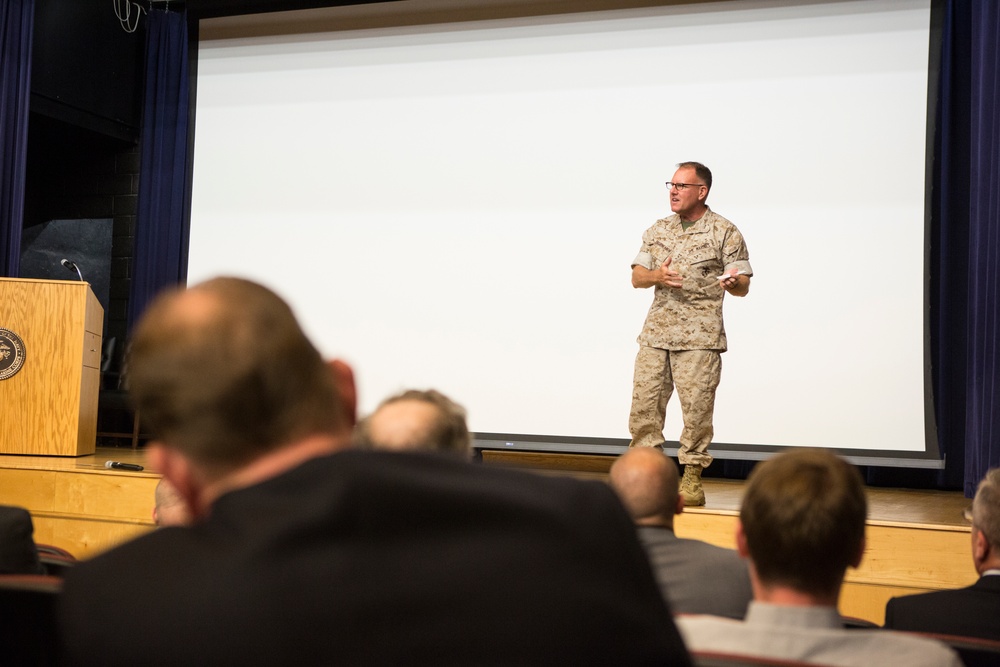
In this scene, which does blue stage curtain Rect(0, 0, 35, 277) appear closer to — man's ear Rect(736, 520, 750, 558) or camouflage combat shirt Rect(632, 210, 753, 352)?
camouflage combat shirt Rect(632, 210, 753, 352)

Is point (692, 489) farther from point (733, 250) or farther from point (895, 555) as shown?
point (733, 250)

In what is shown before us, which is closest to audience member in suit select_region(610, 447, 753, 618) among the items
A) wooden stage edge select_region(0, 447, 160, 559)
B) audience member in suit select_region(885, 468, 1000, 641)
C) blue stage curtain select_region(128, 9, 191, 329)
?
audience member in suit select_region(885, 468, 1000, 641)

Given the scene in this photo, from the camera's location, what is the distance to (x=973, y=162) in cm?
536

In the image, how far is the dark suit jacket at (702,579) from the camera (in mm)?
2004

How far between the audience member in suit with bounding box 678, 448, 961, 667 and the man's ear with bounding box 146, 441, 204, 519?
79 centimetres

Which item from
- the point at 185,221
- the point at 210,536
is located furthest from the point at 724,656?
the point at 185,221

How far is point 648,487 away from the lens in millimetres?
2219

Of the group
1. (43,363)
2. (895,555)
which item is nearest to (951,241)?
(895,555)

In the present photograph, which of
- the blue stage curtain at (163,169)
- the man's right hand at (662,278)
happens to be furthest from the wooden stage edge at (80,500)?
the blue stage curtain at (163,169)

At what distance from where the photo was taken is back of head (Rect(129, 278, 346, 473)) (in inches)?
28.8

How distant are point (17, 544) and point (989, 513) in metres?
1.98

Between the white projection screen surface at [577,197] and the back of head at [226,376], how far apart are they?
5192 mm

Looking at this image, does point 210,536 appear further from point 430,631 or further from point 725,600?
point 725,600

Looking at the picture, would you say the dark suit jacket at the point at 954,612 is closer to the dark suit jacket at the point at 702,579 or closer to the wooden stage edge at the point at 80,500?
the dark suit jacket at the point at 702,579
